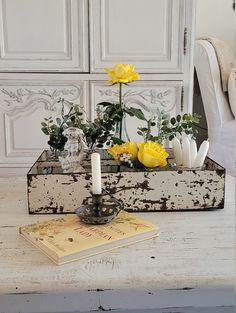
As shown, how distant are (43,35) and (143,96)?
61 centimetres

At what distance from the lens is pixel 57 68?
86.1 inches

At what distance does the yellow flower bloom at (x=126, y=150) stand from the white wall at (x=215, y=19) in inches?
79.6

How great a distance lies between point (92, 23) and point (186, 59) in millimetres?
526

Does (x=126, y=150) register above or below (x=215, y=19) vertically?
below

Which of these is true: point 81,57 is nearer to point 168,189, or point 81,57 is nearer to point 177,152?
point 177,152

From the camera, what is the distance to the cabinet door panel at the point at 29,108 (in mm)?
2195

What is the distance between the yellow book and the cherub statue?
0.65 feet

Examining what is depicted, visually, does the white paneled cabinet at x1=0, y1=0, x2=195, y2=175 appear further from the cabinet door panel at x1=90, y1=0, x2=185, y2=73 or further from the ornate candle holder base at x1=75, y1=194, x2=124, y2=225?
the ornate candle holder base at x1=75, y1=194, x2=124, y2=225

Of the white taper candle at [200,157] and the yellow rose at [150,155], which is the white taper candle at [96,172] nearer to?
the yellow rose at [150,155]

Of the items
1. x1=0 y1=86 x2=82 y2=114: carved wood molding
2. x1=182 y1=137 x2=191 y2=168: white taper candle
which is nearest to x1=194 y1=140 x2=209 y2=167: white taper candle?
x1=182 y1=137 x2=191 y2=168: white taper candle

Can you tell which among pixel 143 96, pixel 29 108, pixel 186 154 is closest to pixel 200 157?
pixel 186 154

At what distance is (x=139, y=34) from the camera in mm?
2168

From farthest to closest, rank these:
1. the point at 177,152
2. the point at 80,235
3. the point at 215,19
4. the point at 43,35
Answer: the point at 215,19 → the point at 43,35 → the point at 177,152 → the point at 80,235

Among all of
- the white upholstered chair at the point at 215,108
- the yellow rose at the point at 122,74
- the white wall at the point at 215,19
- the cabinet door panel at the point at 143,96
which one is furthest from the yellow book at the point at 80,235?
the white wall at the point at 215,19
